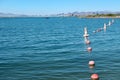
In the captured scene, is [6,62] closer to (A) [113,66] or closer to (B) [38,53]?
(B) [38,53]

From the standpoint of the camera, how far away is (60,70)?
25.8 m

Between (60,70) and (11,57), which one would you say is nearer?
(60,70)

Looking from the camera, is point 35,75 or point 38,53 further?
point 38,53

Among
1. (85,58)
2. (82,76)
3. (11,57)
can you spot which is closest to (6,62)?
(11,57)

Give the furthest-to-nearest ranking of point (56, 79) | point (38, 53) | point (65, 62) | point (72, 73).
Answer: point (38, 53) → point (65, 62) → point (72, 73) → point (56, 79)

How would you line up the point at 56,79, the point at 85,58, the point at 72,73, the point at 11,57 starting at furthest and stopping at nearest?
the point at 11,57 < the point at 85,58 < the point at 72,73 < the point at 56,79

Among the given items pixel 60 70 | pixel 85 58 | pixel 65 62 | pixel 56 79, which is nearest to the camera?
pixel 56 79

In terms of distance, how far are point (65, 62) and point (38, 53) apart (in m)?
7.73

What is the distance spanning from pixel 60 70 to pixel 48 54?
10155 millimetres

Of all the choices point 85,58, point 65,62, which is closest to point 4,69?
point 65,62

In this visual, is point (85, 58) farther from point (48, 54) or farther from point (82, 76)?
point (82, 76)

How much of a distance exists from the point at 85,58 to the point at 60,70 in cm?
651

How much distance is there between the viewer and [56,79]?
73.8 feet

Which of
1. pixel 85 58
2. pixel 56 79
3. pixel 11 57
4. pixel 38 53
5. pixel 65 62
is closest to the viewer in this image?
pixel 56 79
